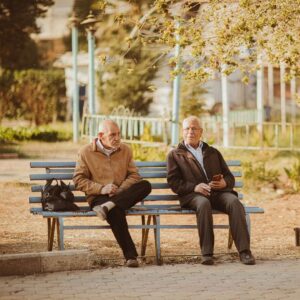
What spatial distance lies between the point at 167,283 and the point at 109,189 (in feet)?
4.19

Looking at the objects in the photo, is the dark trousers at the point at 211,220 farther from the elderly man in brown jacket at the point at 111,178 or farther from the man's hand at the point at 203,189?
the elderly man in brown jacket at the point at 111,178

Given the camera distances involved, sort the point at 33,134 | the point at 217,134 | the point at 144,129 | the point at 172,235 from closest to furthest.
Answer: the point at 172,235 < the point at 144,129 < the point at 217,134 < the point at 33,134

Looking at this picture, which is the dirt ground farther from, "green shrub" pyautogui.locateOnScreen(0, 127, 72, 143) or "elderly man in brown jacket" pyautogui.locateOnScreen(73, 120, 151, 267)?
"green shrub" pyautogui.locateOnScreen(0, 127, 72, 143)

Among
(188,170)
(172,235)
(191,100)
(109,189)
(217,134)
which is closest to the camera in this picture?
(109,189)

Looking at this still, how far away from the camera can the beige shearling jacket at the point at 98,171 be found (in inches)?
342

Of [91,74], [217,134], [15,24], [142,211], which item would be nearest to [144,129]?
[217,134]

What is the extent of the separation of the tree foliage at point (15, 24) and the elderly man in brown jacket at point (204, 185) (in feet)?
82.6

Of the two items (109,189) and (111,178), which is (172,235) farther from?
(109,189)

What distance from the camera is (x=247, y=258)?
28.0 ft

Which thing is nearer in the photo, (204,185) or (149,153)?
(204,185)

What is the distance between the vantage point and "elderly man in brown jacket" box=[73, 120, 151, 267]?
28.0ft

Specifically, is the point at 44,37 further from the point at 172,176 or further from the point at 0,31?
the point at 172,176

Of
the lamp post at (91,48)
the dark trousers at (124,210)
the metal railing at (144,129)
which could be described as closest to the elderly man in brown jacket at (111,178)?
the dark trousers at (124,210)

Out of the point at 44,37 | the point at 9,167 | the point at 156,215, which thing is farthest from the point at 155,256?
the point at 44,37
